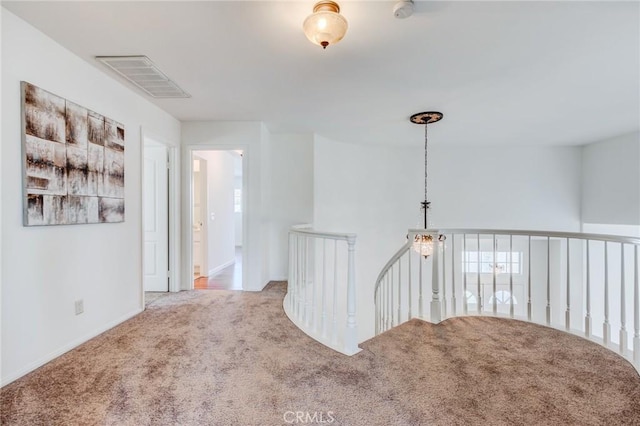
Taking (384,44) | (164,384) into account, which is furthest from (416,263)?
(164,384)

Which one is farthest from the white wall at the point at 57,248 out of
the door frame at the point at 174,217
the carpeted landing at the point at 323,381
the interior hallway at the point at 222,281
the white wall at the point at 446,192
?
the white wall at the point at 446,192

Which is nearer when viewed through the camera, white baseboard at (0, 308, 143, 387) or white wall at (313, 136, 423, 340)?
white baseboard at (0, 308, 143, 387)

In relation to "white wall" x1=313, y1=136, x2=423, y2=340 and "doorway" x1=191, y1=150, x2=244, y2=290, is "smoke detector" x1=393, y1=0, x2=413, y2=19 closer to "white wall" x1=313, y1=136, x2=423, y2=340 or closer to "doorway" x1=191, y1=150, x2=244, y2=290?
"doorway" x1=191, y1=150, x2=244, y2=290

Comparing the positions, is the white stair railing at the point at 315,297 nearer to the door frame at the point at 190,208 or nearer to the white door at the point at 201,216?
the door frame at the point at 190,208

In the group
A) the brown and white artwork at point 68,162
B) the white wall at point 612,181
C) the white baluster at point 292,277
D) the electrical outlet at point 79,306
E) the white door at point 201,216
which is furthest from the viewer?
the white door at point 201,216

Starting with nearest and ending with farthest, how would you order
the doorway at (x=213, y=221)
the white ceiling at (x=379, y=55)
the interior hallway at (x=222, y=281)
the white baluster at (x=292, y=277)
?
the white ceiling at (x=379, y=55)
the white baluster at (x=292, y=277)
the interior hallway at (x=222, y=281)
the doorway at (x=213, y=221)

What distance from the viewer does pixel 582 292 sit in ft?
20.5

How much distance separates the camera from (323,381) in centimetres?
204

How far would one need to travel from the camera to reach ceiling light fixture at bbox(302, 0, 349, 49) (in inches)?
72.0

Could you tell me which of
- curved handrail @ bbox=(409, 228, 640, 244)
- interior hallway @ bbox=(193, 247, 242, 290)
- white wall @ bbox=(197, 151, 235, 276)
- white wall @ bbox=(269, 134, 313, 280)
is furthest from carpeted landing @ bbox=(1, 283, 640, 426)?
white wall @ bbox=(197, 151, 235, 276)

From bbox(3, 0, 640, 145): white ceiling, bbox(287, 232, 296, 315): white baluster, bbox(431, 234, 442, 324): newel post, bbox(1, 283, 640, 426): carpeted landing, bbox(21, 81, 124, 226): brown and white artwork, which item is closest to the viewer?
bbox(1, 283, 640, 426): carpeted landing

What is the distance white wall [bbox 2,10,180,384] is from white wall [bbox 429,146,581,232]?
5.39 metres

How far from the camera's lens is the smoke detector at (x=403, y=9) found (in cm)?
185

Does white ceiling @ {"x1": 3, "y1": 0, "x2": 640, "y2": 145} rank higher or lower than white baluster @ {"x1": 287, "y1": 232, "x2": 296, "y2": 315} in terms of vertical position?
higher
